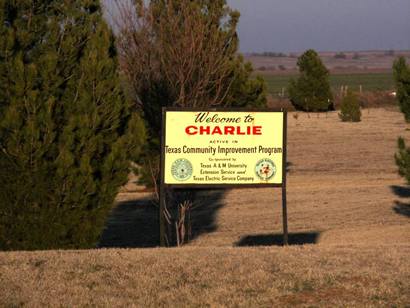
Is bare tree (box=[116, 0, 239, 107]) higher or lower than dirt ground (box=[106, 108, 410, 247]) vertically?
higher

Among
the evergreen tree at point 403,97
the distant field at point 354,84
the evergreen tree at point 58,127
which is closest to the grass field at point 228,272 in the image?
the evergreen tree at point 403,97

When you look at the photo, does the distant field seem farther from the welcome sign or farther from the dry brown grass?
the dry brown grass

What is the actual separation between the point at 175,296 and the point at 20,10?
726cm

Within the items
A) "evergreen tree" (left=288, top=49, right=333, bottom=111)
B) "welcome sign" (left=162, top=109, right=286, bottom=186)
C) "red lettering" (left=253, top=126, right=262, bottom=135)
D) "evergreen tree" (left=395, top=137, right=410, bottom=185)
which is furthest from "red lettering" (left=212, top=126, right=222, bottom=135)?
"evergreen tree" (left=288, top=49, right=333, bottom=111)

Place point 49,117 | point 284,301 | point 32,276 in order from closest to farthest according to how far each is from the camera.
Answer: point 284,301
point 32,276
point 49,117

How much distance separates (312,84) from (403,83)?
146ft

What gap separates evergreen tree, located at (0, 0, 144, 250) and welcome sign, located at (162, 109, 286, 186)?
0.82m

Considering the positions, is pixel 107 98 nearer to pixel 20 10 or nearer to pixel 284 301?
pixel 20 10

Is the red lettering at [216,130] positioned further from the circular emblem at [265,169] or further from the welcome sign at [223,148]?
the circular emblem at [265,169]

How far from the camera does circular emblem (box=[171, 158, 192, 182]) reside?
14.8 m

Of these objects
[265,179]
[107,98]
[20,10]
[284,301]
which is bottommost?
[284,301]

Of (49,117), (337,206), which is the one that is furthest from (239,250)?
(337,206)

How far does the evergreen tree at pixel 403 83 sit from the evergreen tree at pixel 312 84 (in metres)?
44.1

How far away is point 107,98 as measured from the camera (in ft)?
49.2
